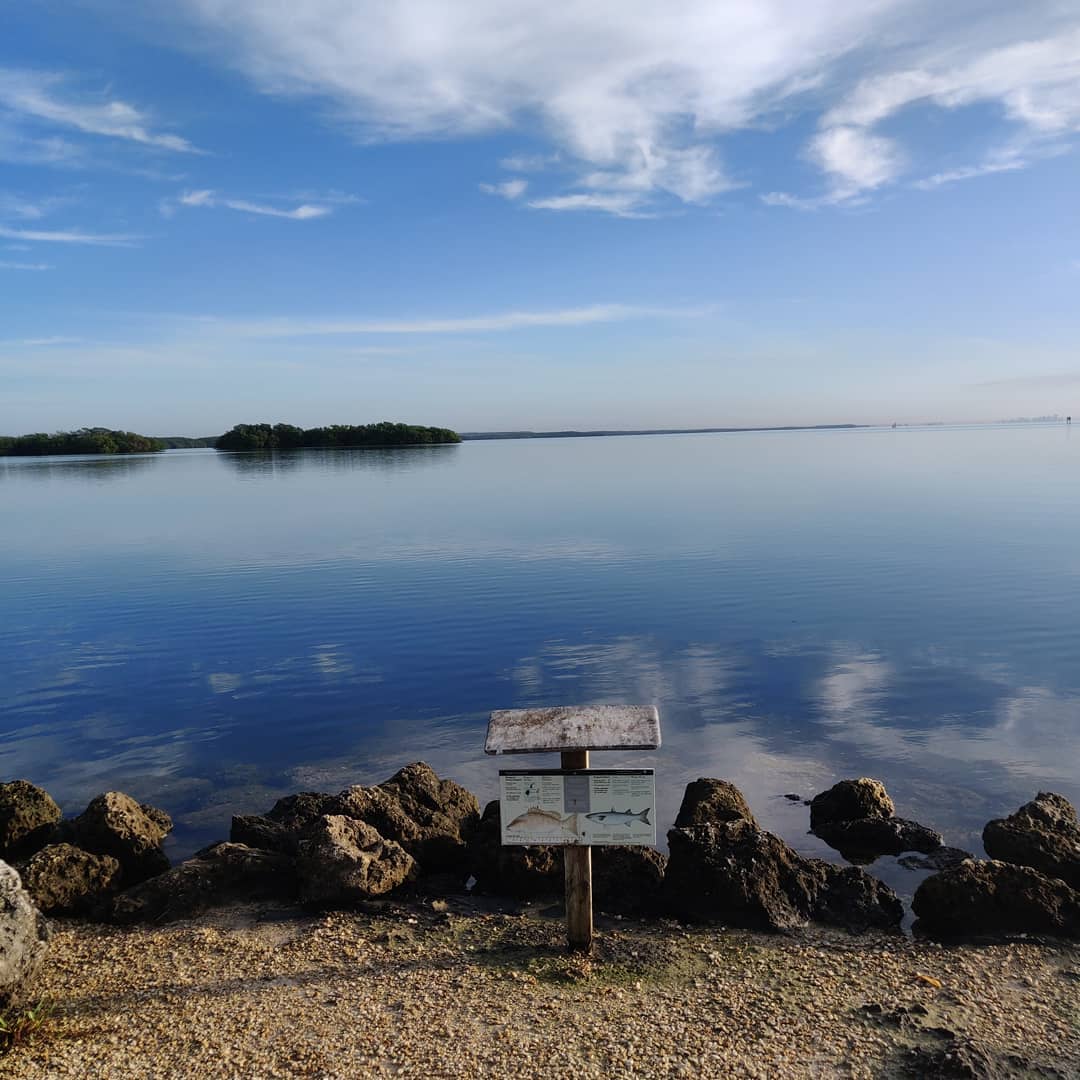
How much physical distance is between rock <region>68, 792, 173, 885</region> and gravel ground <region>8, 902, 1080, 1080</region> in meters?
0.97

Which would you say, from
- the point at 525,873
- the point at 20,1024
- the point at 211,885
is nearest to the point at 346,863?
the point at 211,885

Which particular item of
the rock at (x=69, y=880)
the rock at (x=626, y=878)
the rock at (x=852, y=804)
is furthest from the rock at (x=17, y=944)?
the rock at (x=852, y=804)

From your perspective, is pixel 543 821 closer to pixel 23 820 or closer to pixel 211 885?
pixel 211 885

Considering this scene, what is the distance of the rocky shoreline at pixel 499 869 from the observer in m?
7.00

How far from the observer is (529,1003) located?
5727mm

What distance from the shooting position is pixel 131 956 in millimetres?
6531

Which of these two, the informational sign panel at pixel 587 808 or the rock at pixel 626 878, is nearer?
the informational sign panel at pixel 587 808

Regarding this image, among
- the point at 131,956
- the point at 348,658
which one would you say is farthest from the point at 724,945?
the point at 348,658

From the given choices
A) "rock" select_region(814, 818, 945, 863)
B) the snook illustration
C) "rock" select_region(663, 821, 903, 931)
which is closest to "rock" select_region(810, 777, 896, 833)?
"rock" select_region(814, 818, 945, 863)

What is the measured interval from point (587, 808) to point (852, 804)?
13.5 ft

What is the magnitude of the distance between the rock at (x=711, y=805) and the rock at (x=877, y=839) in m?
0.87

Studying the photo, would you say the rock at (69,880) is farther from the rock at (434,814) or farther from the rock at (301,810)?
the rock at (434,814)

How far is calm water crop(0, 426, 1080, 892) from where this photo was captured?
11.0 metres

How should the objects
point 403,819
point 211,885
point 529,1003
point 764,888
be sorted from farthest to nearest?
point 403,819 < point 211,885 < point 764,888 < point 529,1003
